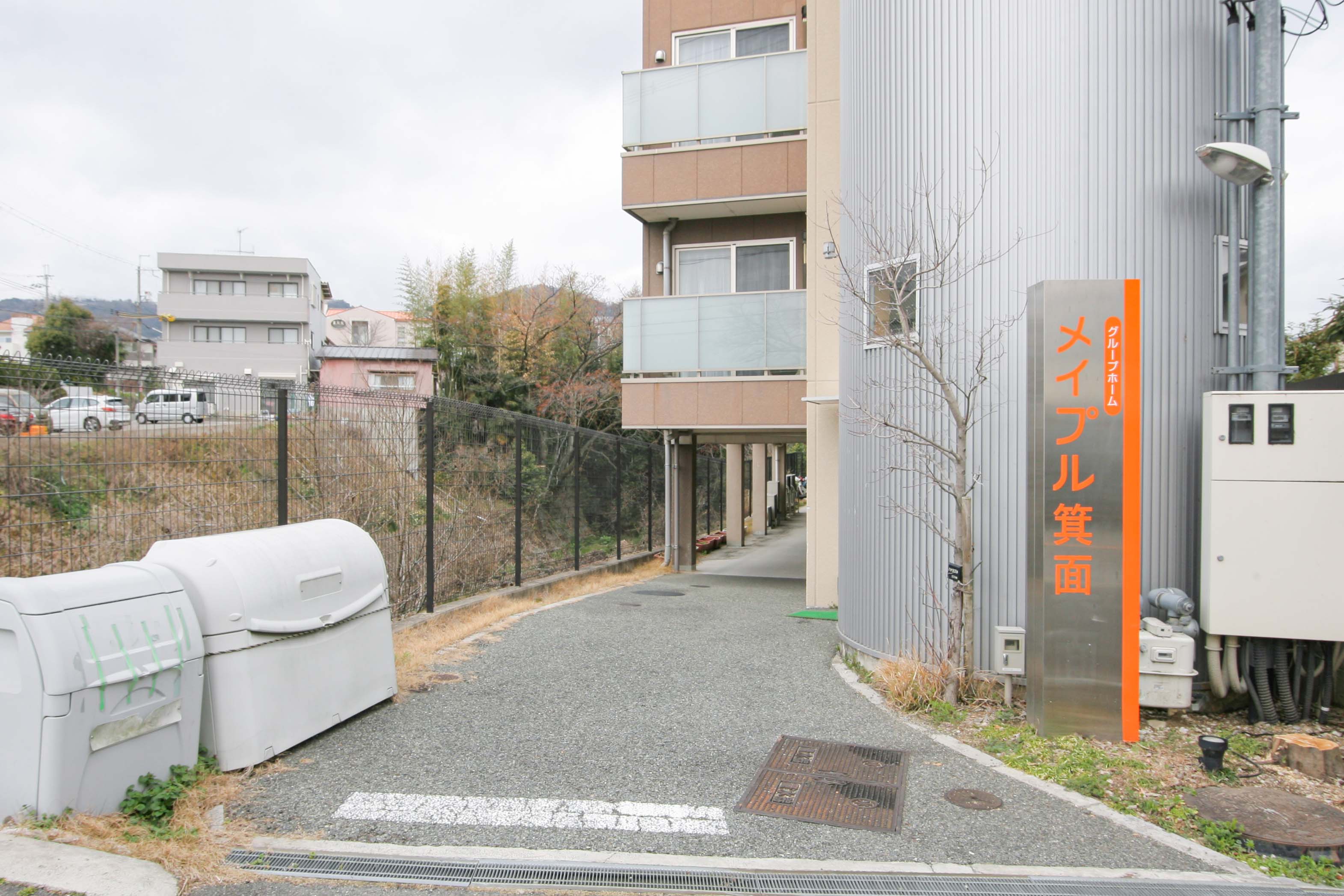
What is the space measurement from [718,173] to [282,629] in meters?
10.0

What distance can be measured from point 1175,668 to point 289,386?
649cm

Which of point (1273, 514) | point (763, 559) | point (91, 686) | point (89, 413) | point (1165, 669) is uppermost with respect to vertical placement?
point (89, 413)

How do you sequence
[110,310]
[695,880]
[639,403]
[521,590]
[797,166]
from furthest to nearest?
[110,310] < [639,403] < [797,166] < [521,590] < [695,880]

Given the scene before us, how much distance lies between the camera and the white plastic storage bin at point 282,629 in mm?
4430

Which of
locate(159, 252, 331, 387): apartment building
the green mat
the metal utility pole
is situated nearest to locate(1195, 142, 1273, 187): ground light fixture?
the metal utility pole

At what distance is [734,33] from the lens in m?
13.8

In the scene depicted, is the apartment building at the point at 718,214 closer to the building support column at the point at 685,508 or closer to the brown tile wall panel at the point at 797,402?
the brown tile wall panel at the point at 797,402

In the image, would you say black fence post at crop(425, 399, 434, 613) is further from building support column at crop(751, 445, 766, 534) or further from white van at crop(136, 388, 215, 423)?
building support column at crop(751, 445, 766, 534)

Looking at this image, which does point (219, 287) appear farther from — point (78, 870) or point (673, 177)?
point (78, 870)

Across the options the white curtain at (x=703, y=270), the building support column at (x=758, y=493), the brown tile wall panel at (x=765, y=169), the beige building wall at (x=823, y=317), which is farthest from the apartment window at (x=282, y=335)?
the beige building wall at (x=823, y=317)

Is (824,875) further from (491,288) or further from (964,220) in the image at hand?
(491,288)

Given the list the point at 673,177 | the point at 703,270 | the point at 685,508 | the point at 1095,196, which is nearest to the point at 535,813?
the point at 1095,196

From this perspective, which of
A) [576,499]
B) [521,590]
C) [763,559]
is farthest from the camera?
[763,559]

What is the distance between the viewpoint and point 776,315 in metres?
12.3
